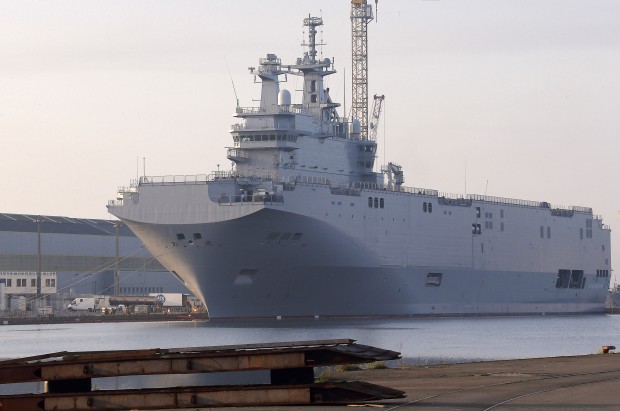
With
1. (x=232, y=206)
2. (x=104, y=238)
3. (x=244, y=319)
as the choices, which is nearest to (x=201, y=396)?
(x=232, y=206)

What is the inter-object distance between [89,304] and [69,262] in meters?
15.1

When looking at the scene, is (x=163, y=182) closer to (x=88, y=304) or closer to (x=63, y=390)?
(x=88, y=304)

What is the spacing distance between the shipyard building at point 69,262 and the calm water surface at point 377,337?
30022 millimetres

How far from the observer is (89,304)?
10694 centimetres

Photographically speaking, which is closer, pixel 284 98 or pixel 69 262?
pixel 284 98

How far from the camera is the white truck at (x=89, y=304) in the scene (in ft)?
345

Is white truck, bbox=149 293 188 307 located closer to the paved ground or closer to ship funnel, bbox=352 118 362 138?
ship funnel, bbox=352 118 362 138

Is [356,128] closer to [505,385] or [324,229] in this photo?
[324,229]

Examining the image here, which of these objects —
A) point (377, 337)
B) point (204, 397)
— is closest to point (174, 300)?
point (377, 337)

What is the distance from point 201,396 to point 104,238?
354ft

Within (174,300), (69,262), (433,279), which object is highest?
(69,262)

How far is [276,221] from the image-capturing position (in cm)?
7262

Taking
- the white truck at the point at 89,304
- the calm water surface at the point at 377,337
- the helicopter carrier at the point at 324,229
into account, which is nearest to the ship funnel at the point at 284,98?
the helicopter carrier at the point at 324,229

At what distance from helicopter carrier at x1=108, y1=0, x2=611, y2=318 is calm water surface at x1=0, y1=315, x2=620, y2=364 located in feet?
7.69
